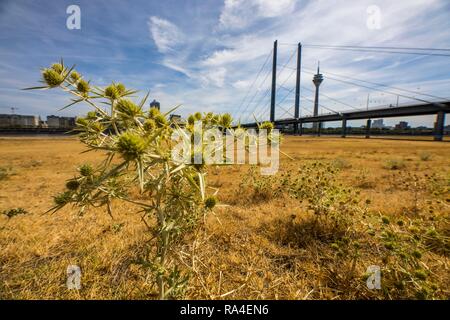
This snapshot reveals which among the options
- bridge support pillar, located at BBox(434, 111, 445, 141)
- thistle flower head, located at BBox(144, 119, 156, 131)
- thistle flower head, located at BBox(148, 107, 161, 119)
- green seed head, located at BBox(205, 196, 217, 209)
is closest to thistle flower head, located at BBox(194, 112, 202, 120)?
thistle flower head, located at BBox(148, 107, 161, 119)

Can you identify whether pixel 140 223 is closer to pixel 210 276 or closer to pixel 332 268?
pixel 210 276

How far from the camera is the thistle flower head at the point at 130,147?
49.8 inches

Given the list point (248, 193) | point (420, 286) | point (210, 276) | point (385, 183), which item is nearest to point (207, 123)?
point (210, 276)

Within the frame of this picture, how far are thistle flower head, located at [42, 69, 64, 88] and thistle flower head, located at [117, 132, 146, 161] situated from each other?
1.01 metres

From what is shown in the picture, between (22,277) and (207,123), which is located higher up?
(207,123)

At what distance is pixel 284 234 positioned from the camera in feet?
8.95

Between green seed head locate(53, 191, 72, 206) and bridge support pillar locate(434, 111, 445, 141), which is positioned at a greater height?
bridge support pillar locate(434, 111, 445, 141)

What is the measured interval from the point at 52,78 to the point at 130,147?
1.11 meters

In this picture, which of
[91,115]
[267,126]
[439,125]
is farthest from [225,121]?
[439,125]

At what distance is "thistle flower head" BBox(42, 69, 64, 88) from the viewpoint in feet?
5.61

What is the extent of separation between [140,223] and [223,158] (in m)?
2.16
